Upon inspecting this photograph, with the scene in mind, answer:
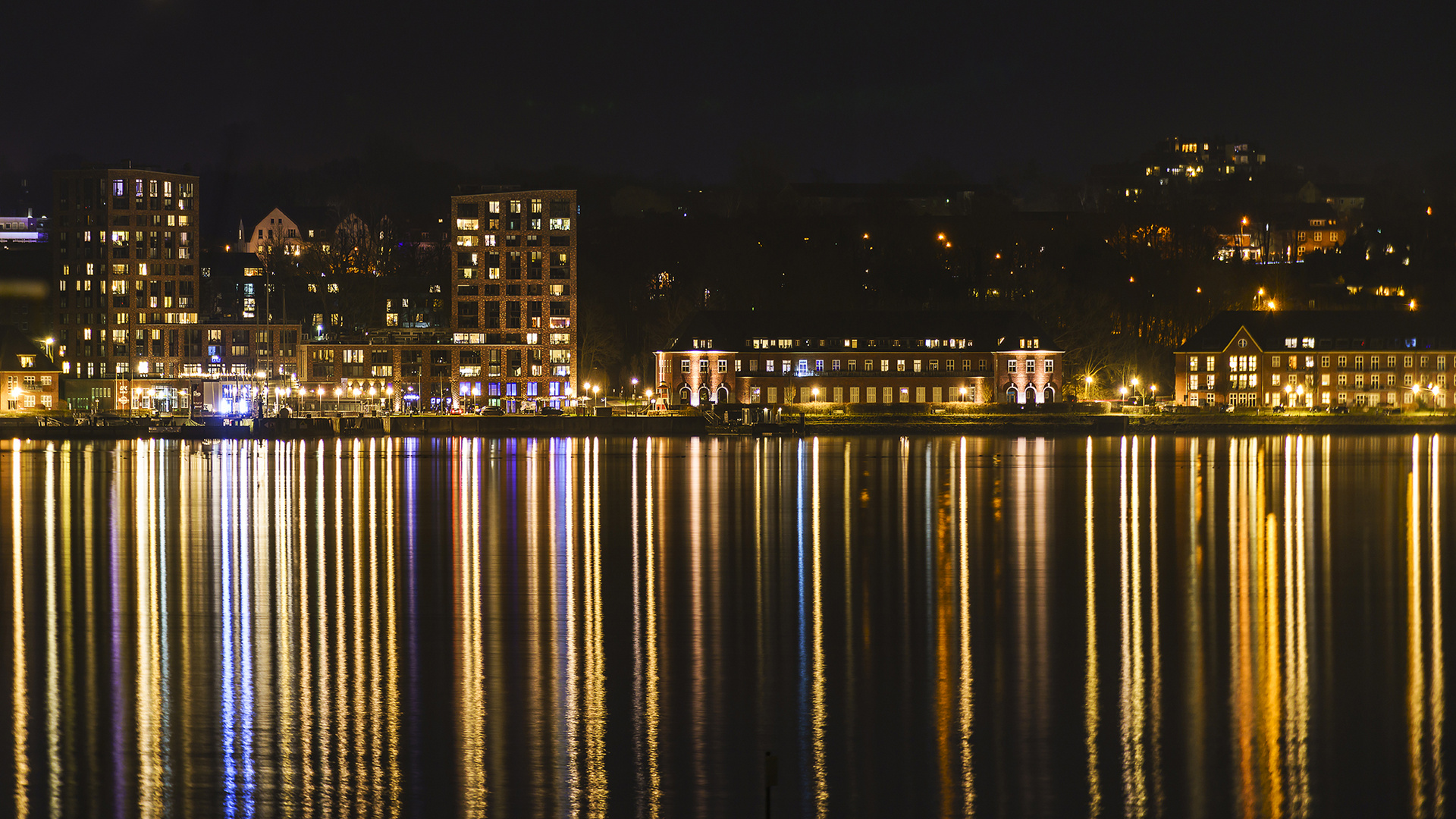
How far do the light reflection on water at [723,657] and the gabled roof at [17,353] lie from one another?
173ft

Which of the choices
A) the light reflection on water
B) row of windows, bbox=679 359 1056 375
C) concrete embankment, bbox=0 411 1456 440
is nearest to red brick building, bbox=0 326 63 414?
concrete embankment, bbox=0 411 1456 440

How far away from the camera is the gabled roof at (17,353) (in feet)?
282

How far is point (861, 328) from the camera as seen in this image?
8762 centimetres

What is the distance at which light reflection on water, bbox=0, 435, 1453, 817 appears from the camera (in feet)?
44.1

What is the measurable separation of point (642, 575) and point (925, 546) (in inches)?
276

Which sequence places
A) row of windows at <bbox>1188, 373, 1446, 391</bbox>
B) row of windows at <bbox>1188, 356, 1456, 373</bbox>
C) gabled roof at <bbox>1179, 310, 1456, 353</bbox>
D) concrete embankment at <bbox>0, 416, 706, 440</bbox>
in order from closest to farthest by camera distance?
concrete embankment at <bbox>0, 416, 706, 440</bbox>
row of windows at <bbox>1188, 356, 1456, 373</bbox>
gabled roof at <bbox>1179, 310, 1456, 353</bbox>
row of windows at <bbox>1188, 373, 1446, 391</bbox>

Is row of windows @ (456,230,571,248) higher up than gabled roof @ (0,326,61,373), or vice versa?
row of windows @ (456,230,571,248)

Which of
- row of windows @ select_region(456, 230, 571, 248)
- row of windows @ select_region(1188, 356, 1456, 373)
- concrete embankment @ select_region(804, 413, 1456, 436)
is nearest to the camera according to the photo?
concrete embankment @ select_region(804, 413, 1456, 436)

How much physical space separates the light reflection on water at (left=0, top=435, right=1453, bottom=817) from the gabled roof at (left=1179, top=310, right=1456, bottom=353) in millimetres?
51523

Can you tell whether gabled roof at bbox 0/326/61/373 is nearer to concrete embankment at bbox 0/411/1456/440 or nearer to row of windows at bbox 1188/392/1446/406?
concrete embankment at bbox 0/411/1456/440

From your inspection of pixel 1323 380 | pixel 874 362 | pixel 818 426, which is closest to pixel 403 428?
pixel 818 426

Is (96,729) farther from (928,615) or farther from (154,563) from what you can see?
(154,563)

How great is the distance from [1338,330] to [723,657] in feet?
259

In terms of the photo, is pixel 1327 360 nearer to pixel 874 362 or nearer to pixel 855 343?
pixel 874 362
